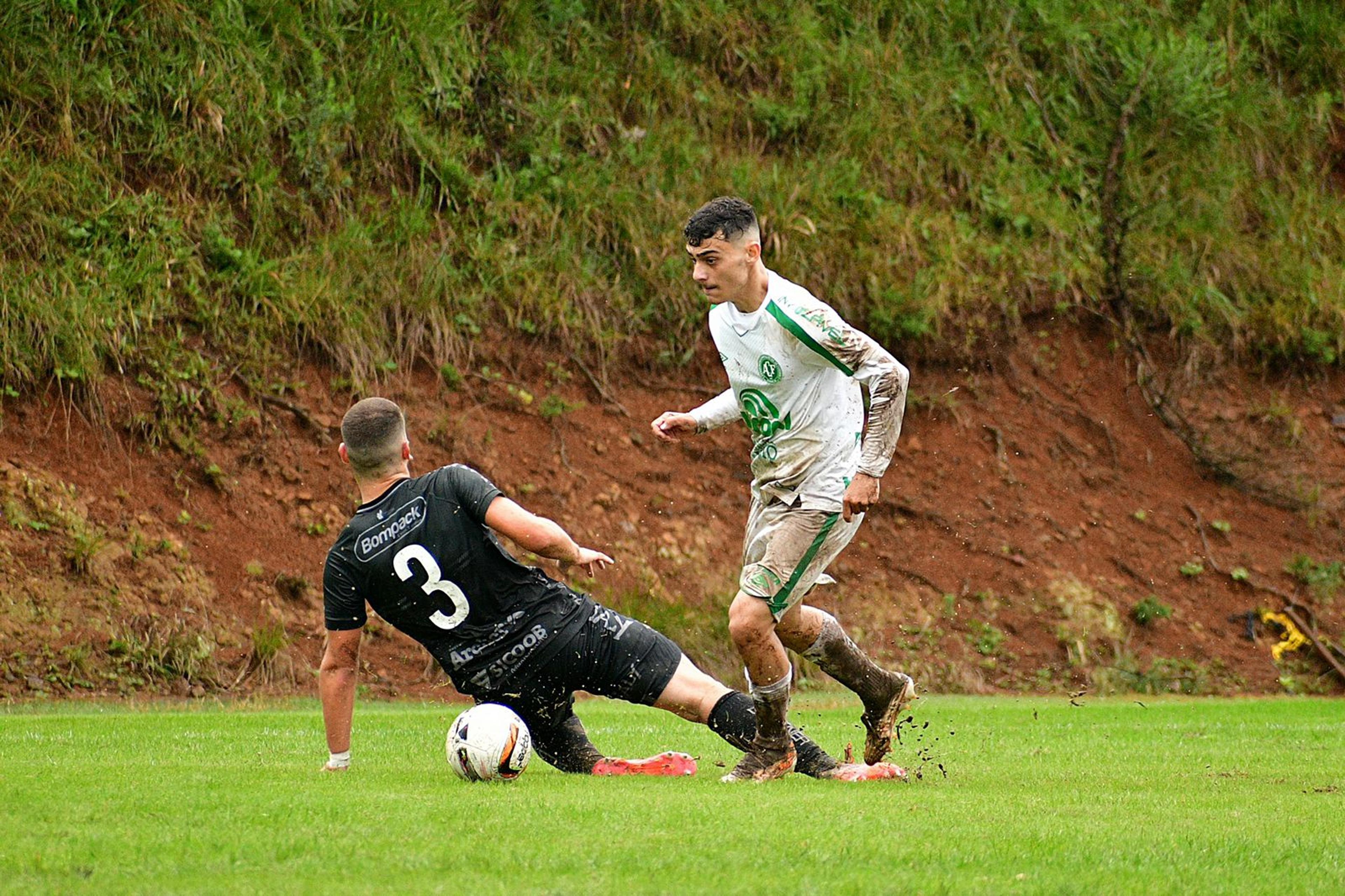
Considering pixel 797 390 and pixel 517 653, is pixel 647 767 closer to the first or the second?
pixel 517 653

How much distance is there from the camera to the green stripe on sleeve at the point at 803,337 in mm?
6812

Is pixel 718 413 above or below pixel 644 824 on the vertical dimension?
above

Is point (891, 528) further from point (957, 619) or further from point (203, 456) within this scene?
point (203, 456)

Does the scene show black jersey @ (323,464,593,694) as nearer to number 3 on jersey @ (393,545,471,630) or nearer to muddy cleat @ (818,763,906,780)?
number 3 on jersey @ (393,545,471,630)

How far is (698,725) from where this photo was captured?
36.1 ft

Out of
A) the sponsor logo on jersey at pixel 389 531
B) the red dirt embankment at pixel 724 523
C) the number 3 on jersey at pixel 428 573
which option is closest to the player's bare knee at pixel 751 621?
the number 3 on jersey at pixel 428 573

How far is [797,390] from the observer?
7.08 meters

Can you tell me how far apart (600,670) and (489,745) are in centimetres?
62

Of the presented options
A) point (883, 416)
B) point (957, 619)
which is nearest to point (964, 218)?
point (957, 619)

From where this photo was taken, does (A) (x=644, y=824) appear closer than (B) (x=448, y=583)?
Yes

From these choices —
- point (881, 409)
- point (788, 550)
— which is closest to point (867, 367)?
point (881, 409)

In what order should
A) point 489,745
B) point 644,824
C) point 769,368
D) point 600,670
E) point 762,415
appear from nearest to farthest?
1. point 644,824
2. point 489,745
3. point 600,670
4. point 769,368
5. point 762,415

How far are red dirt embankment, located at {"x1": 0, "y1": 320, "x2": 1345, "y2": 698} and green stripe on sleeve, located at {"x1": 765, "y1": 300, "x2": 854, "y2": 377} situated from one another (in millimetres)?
7641

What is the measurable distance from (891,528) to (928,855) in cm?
1249
